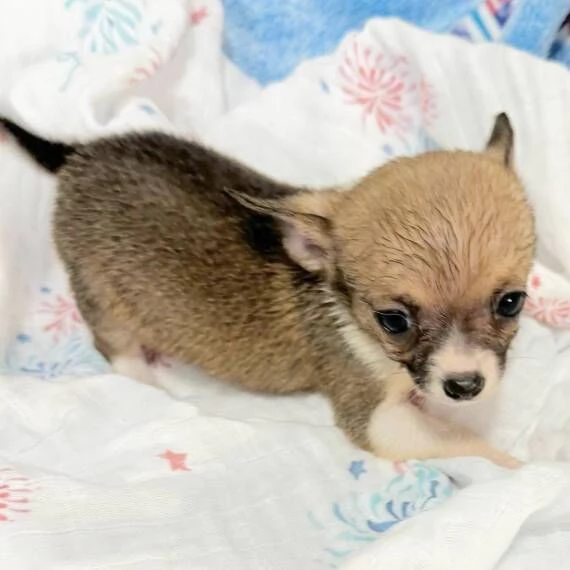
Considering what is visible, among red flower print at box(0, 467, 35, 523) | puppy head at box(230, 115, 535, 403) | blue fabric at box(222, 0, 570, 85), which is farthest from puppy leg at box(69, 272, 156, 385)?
blue fabric at box(222, 0, 570, 85)

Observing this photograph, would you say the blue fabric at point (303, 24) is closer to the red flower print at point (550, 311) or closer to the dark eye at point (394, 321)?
the red flower print at point (550, 311)

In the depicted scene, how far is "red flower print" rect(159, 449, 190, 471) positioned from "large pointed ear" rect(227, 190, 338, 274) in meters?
0.59

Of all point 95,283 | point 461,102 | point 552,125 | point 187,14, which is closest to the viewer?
point 95,283

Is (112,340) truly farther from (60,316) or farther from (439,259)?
(439,259)

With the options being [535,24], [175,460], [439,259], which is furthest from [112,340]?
[535,24]

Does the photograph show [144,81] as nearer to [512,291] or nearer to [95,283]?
[95,283]

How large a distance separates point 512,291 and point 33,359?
1.54 metres

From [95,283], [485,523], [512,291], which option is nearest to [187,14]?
[95,283]

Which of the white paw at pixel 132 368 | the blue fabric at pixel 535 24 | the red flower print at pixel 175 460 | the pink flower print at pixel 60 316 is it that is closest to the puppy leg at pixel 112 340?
the white paw at pixel 132 368

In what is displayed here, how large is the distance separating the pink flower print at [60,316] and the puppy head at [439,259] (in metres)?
1.00

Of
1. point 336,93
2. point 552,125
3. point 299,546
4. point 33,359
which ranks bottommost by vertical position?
point 33,359

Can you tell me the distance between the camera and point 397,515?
2.47m

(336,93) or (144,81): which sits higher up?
(336,93)

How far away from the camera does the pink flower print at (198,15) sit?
3.37m
